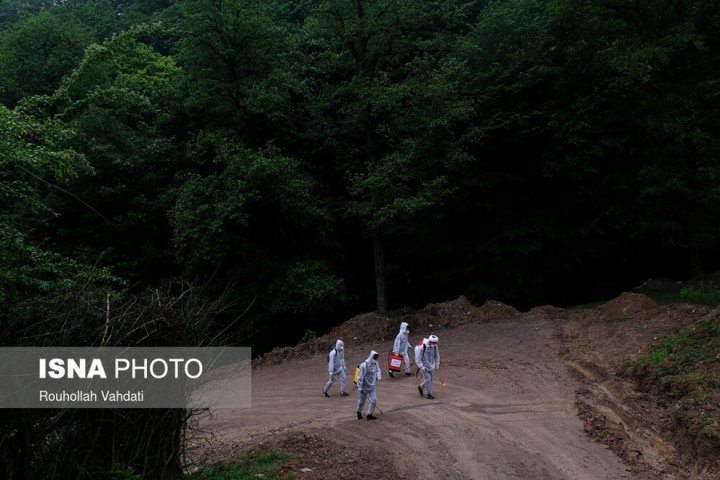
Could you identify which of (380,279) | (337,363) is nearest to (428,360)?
(337,363)

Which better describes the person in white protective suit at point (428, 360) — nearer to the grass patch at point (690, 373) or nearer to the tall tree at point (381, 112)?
the grass patch at point (690, 373)

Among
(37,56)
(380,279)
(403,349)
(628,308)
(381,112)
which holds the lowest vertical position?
(403,349)

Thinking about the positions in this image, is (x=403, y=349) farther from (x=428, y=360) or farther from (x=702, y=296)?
(x=702, y=296)

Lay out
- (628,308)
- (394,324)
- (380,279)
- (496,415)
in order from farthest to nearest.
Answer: (380,279), (394,324), (628,308), (496,415)

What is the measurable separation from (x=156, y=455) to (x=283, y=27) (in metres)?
25.3

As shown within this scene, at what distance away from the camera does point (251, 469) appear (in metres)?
10.6

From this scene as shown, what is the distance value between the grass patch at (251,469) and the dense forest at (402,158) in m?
Result: 12.1

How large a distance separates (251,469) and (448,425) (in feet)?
16.5

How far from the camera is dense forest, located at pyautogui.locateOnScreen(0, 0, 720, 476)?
25719 mm

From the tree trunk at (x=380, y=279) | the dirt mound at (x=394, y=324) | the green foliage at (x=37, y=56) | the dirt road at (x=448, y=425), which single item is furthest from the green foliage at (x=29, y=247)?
the green foliage at (x=37, y=56)

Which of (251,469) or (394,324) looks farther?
(394,324)

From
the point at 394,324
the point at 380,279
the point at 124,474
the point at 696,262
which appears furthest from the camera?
the point at 380,279

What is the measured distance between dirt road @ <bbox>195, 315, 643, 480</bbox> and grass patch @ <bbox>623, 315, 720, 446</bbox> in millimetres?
1968

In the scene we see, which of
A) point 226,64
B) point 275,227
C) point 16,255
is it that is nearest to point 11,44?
point 226,64
